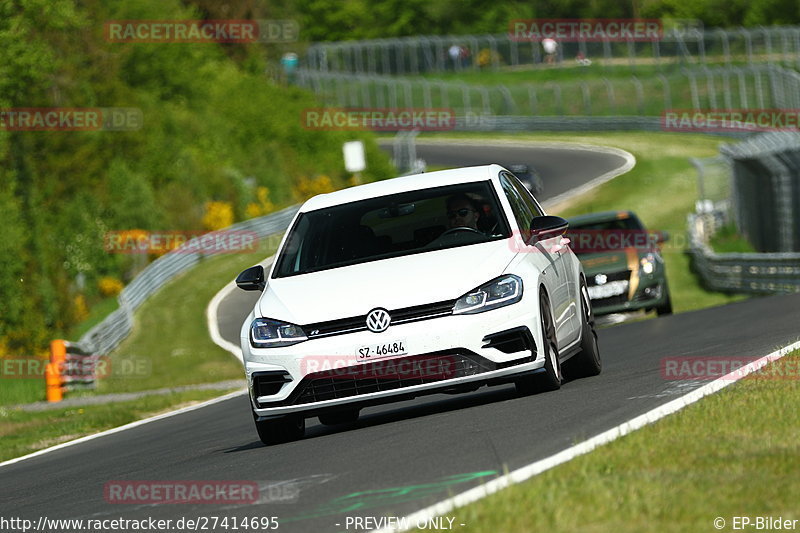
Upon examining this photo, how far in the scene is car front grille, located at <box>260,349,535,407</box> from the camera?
9.81 m

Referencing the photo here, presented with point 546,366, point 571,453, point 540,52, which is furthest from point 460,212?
point 540,52

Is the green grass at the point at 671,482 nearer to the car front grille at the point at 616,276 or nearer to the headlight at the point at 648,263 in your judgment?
the car front grille at the point at 616,276

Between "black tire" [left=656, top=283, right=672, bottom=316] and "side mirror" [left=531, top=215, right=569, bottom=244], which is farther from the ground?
"side mirror" [left=531, top=215, right=569, bottom=244]

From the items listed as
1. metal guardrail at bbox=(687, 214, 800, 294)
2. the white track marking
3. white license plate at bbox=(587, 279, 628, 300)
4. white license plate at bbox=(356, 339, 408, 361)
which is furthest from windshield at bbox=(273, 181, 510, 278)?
metal guardrail at bbox=(687, 214, 800, 294)

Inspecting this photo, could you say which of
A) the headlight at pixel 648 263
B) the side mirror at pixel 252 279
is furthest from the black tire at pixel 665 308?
the side mirror at pixel 252 279

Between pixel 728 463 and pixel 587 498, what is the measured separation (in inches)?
34.0

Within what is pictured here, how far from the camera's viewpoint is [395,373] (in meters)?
9.84

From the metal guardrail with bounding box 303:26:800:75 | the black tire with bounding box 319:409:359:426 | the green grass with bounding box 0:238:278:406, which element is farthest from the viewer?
the metal guardrail with bounding box 303:26:800:75

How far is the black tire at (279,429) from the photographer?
34.0 ft

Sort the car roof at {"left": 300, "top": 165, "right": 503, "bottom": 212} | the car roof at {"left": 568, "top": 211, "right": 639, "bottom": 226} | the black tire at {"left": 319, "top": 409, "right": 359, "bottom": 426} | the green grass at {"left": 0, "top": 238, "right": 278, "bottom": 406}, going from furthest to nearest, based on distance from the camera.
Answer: the green grass at {"left": 0, "top": 238, "right": 278, "bottom": 406}, the car roof at {"left": 568, "top": 211, "right": 639, "bottom": 226}, the black tire at {"left": 319, "top": 409, "right": 359, "bottom": 426}, the car roof at {"left": 300, "top": 165, "right": 503, "bottom": 212}

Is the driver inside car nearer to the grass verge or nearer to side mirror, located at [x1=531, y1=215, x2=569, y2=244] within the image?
side mirror, located at [x1=531, y1=215, x2=569, y2=244]

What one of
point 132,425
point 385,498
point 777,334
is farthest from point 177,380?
point 385,498

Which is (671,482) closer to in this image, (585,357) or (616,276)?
(585,357)

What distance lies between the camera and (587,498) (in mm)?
5922
